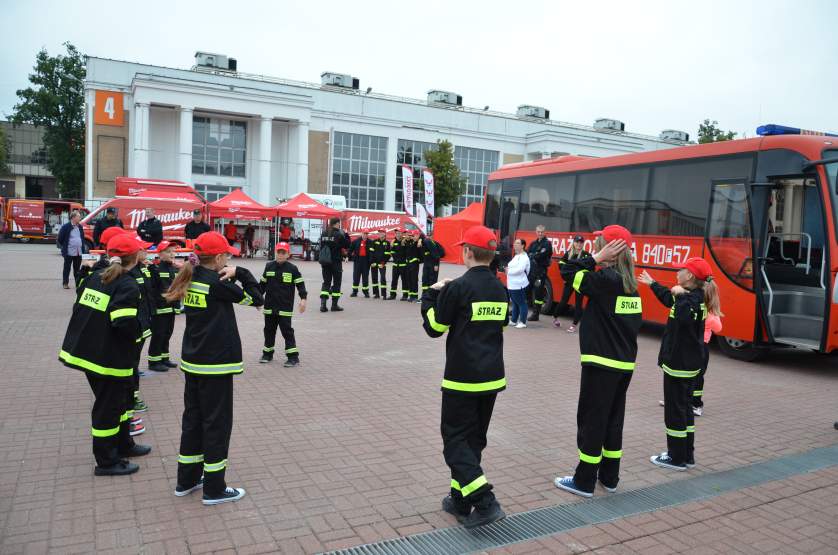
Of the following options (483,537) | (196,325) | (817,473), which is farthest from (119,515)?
(817,473)

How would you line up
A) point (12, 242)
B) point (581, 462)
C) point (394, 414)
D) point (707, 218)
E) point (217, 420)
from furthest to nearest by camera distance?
point (12, 242), point (707, 218), point (394, 414), point (581, 462), point (217, 420)

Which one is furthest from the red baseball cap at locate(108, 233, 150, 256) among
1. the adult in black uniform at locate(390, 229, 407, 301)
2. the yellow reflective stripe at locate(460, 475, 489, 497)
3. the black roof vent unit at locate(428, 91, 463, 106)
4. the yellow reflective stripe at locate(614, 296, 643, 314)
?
the black roof vent unit at locate(428, 91, 463, 106)

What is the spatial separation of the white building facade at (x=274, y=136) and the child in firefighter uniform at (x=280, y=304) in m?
37.3

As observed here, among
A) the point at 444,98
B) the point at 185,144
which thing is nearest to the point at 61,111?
the point at 185,144

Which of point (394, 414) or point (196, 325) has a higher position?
point (196, 325)

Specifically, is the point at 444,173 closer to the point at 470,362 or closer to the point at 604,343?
the point at 604,343

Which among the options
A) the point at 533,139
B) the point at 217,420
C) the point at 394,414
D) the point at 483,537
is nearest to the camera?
the point at 483,537

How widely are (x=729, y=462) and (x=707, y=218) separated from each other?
20.7 feet

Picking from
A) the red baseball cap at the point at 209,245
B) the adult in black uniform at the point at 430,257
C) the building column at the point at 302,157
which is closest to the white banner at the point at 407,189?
the building column at the point at 302,157

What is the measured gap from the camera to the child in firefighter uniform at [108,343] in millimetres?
4574

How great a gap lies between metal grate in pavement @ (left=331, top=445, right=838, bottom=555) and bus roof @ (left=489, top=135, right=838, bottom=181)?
220 inches

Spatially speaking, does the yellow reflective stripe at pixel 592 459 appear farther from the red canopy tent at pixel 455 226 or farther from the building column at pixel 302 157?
the building column at pixel 302 157

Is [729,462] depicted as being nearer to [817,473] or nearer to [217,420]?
[817,473]

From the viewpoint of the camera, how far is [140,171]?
137 feet
